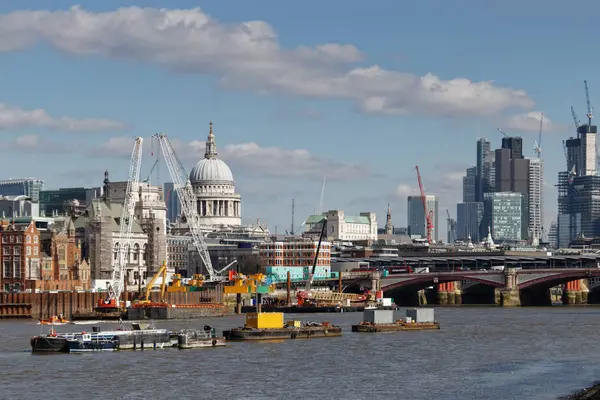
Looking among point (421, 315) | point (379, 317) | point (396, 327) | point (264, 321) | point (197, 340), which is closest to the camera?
point (197, 340)

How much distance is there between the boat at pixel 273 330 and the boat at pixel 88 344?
1376 centimetres

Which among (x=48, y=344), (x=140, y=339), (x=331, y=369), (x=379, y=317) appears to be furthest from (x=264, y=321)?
(x=331, y=369)

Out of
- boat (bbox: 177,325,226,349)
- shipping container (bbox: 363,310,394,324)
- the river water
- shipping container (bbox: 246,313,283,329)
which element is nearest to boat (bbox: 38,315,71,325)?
the river water

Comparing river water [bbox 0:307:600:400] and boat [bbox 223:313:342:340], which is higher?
boat [bbox 223:313:342:340]

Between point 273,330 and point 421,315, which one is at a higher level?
point 421,315

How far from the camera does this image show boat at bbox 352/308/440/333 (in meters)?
137

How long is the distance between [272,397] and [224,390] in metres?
4.16

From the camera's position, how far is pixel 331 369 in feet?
319

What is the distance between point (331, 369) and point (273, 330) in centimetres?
2662

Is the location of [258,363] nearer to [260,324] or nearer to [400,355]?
[400,355]

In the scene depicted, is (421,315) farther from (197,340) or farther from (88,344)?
(88,344)

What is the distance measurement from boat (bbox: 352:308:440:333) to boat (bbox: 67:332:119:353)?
1266 inches

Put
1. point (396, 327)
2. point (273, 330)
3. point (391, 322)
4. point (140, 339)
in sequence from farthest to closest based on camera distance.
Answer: point (391, 322) → point (396, 327) → point (273, 330) → point (140, 339)

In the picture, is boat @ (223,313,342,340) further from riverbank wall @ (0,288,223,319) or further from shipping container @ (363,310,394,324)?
riverbank wall @ (0,288,223,319)
